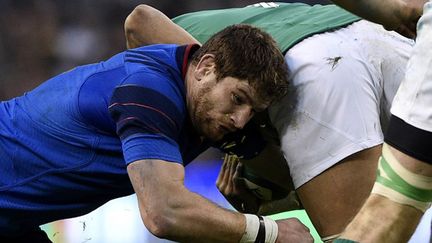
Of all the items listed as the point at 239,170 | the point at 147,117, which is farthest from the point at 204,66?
the point at 239,170

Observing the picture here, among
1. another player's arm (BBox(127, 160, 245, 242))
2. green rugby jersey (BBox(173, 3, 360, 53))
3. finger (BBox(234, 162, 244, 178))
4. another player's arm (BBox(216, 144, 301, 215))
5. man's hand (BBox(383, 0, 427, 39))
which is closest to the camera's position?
another player's arm (BBox(127, 160, 245, 242))

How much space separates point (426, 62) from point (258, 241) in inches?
29.9

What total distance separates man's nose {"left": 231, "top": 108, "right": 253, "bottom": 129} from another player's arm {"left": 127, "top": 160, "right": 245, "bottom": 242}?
281mm

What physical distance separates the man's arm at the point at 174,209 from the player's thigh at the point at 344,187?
1.21 feet

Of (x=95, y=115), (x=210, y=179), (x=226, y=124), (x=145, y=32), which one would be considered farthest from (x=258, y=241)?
(x=210, y=179)

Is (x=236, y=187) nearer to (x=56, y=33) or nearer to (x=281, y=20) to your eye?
(x=281, y=20)

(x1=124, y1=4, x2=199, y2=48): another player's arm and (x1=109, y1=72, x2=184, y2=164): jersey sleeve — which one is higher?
(x1=109, y1=72, x2=184, y2=164): jersey sleeve

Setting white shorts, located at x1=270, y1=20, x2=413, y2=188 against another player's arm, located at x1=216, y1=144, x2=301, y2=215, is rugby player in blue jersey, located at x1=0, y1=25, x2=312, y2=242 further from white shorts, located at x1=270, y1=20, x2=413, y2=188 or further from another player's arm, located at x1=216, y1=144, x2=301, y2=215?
another player's arm, located at x1=216, y1=144, x2=301, y2=215

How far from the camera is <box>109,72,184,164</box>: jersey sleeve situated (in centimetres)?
266

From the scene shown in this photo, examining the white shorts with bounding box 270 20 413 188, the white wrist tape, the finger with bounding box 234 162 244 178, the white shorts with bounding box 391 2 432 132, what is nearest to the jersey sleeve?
the white wrist tape

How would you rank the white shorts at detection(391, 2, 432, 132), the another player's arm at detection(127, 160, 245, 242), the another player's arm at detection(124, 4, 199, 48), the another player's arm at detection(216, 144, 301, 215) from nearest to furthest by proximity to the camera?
the white shorts at detection(391, 2, 432, 132) → the another player's arm at detection(127, 160, 245, 242) → the another player's arm at detection(124, 4, 199, 48) → the another player's arm at detection(216, 144, 301, 215)

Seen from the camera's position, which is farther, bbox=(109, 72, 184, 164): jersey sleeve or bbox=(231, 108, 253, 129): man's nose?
bbox=(231, 108, 253, 129): man's nose

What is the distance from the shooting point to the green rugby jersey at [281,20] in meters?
3.15

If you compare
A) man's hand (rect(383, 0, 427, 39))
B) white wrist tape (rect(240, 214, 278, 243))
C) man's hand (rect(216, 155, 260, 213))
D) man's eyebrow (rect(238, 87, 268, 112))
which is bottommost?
man's hand (rect(216, 155, 260, 213))
